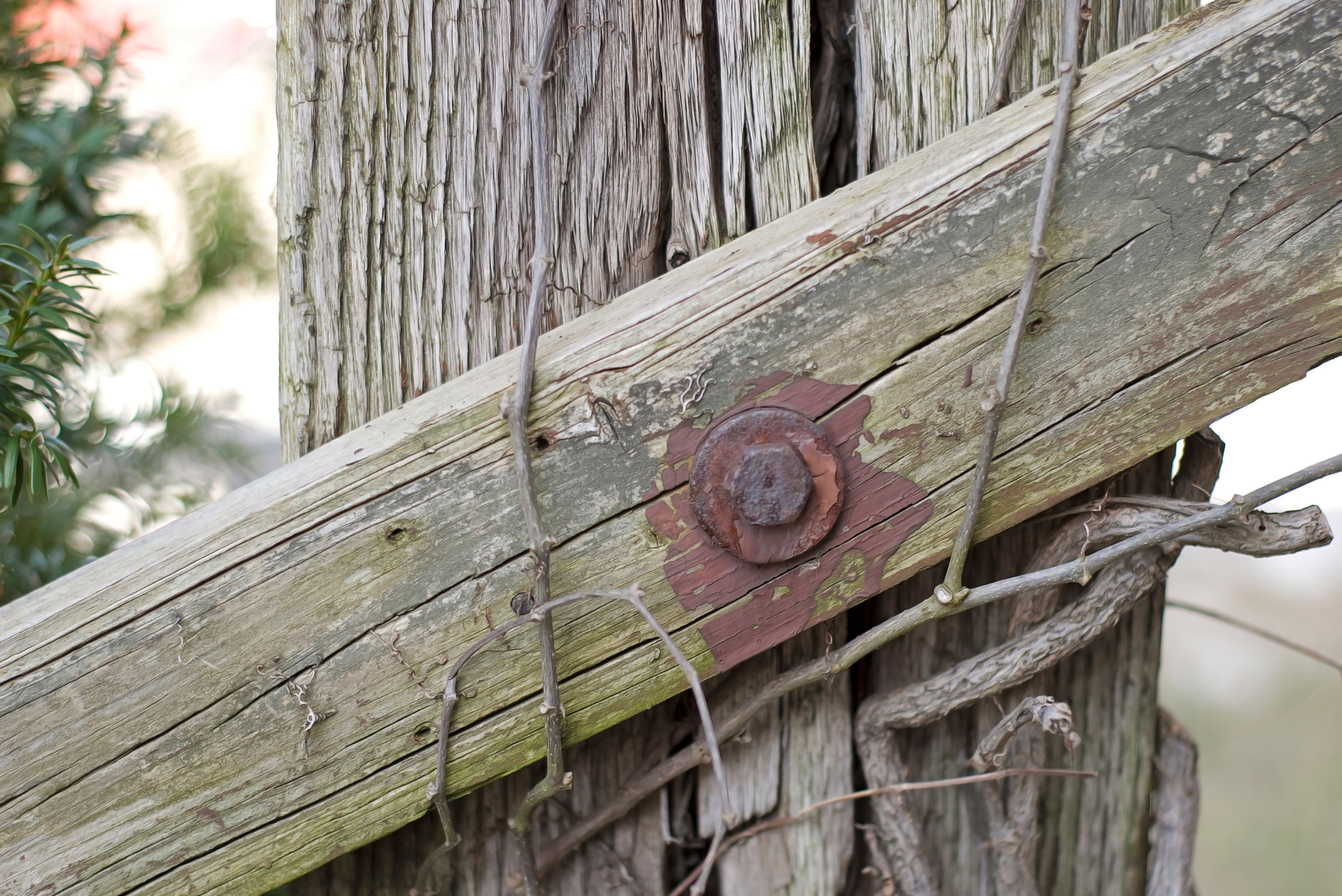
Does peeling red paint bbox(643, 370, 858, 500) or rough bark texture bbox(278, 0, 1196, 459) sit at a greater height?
rough bark texture bbox(278, 0, 1196, 459)

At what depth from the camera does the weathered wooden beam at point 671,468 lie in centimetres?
81

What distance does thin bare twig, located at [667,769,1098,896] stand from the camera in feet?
3.15

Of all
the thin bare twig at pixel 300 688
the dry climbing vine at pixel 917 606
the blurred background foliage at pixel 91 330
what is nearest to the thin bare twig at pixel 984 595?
the dry climbing vine at pixel 917 606

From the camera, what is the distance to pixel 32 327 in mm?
984

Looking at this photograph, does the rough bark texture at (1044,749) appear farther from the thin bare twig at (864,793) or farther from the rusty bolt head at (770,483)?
the rusty bolt head at (770,483)

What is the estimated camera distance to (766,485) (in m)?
0.81

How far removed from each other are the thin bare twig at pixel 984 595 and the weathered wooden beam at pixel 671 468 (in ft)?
0.19

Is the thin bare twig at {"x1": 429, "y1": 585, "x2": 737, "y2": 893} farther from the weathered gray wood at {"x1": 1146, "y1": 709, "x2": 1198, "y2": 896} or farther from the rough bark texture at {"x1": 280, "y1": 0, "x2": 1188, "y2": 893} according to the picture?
the weathered gray wood at {"x1": 1146, "y1": 709, "x2": 1198, "y2": 896}

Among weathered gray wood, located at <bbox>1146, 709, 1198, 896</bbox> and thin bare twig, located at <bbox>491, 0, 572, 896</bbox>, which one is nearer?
thin bare twig, located at <bbox>491, 0, 572, 896</bbox>

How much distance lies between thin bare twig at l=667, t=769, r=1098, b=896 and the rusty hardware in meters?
0.35

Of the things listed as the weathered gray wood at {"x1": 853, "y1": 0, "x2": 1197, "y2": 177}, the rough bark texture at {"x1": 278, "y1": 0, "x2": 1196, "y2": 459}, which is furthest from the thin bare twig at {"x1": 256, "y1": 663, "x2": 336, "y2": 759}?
the weathered gray wood at {"x1": 853, "y1": 0, "x2": 1197, "y2": 177}

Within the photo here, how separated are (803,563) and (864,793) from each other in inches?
12.8

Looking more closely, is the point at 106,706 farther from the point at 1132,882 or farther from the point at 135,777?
the point at 1132,882

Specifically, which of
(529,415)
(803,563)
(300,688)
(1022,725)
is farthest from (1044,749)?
(300,688)
